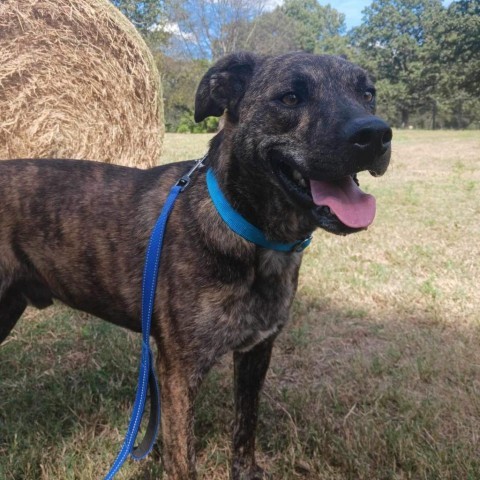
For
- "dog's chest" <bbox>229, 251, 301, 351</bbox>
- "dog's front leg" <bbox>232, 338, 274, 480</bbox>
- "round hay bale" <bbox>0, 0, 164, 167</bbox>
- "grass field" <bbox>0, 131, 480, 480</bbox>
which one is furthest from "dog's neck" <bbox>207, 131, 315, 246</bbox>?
"round hay bale" <bbox>0, 0, 164, 167</bbox>

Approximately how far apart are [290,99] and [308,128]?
7.6 inches

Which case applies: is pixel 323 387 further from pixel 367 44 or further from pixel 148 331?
pixel 367 44

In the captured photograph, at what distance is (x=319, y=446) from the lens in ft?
8.55

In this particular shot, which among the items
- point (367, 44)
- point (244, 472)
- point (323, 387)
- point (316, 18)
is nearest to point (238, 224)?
point (244, 472)

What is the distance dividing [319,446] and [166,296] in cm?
117

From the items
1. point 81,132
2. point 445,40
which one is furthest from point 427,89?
point 81,132

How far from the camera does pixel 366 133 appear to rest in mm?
1920

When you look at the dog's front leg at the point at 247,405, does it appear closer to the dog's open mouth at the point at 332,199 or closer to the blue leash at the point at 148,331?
the blue leash at the point at 148,331

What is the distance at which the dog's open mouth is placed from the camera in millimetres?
1996

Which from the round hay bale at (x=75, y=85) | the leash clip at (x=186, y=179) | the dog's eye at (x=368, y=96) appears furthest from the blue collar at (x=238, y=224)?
the round hay bale at (x=75, y=85)

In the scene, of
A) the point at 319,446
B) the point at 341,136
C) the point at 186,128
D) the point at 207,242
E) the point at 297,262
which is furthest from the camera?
the point at 186,128

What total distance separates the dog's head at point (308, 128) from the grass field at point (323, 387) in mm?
1273

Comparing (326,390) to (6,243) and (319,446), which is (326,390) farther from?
(6,243)

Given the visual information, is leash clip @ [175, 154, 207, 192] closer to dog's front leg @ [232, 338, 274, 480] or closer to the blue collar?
the blue collar
